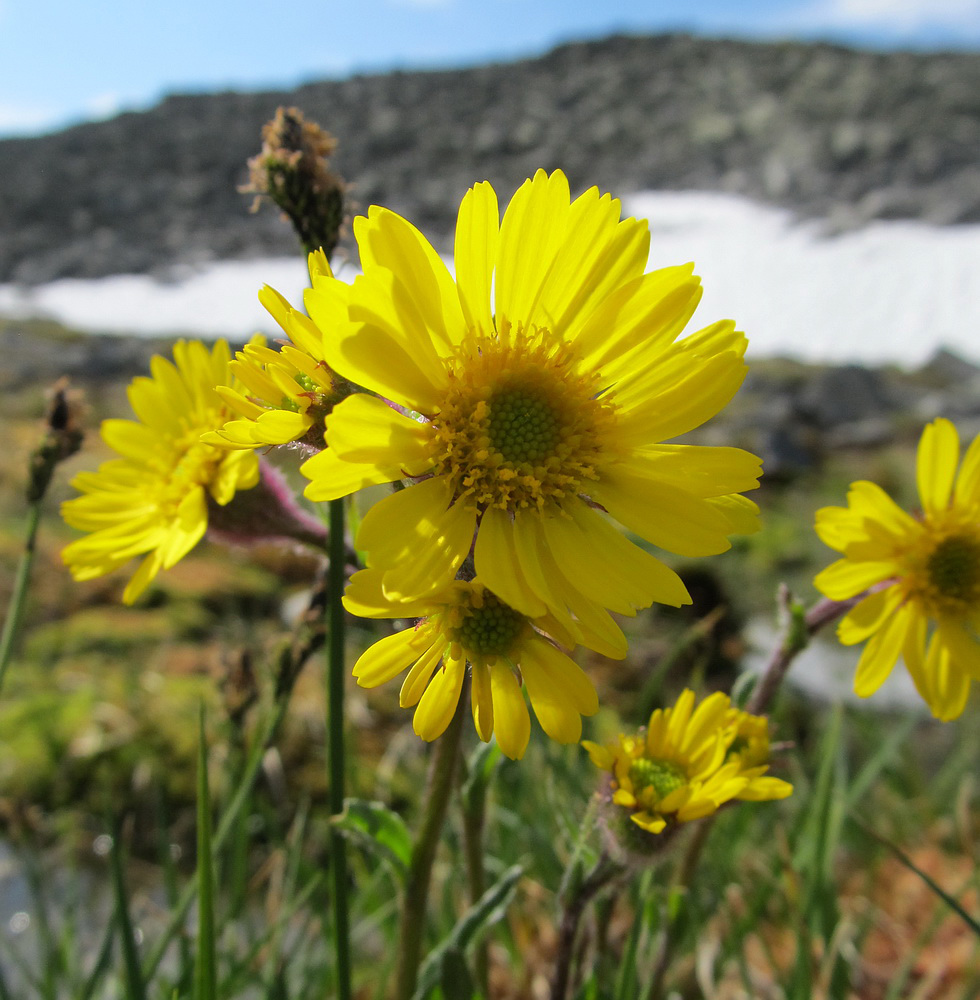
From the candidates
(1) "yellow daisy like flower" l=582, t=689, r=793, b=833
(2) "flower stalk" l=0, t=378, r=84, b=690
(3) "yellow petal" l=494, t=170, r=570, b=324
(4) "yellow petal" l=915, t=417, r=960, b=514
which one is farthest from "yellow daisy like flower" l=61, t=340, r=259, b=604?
(4) "yellow petal" l=915, t=417, r=960, b=514

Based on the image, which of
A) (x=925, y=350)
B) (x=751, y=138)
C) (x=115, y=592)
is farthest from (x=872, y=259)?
(x=115, y=592)

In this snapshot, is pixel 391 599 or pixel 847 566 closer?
pixel 391 599

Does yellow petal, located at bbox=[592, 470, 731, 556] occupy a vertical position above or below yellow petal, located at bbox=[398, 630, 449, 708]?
above

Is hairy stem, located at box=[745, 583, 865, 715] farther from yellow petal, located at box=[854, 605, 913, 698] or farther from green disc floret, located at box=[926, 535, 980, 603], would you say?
green disc floret, located at box=[926, 535, 980, 603]

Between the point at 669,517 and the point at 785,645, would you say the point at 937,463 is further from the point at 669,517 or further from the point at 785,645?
the point at 669,517

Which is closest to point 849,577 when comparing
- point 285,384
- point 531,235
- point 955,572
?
point 955,572

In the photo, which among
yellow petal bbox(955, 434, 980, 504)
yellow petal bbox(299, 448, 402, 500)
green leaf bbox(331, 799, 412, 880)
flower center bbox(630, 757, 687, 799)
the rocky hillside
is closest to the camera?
yellow petal bbox(299, 448, 402, 500)

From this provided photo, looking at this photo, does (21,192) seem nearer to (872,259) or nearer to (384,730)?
(872,259)
